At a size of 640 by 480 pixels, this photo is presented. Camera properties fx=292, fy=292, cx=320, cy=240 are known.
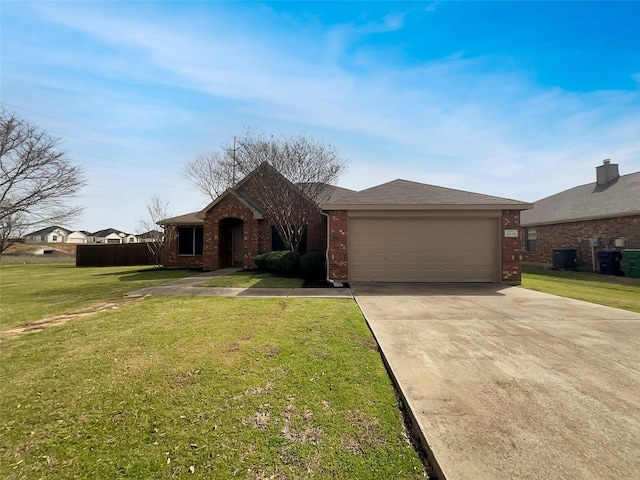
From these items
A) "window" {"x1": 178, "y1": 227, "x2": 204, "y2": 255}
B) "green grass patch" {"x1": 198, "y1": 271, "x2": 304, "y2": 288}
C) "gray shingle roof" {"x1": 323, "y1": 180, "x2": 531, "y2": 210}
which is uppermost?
"gray shingle roof" {"x1": 323, "y1": 180, "x2": 531, "y2": 210}

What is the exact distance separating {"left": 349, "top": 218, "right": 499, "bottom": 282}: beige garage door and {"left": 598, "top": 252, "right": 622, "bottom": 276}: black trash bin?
765 centimetres

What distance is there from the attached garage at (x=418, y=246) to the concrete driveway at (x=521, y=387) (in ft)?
13.0

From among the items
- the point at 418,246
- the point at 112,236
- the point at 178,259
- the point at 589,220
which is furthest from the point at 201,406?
the point at 112,236

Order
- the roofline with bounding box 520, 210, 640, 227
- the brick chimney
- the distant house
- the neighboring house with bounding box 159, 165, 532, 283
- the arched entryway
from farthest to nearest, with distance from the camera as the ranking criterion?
the distant house → the brick chimney → the arched entryway → the roofline with bounding box 520, 210, 640, 227 → the neighboring house with bounding box 159, 165, 532, 283

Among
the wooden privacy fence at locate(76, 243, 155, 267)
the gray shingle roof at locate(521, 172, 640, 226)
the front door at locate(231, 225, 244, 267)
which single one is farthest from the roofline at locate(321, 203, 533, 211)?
the wooden privacy fence at locate(76, 243, 155, 267)

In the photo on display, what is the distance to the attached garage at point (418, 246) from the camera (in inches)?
397

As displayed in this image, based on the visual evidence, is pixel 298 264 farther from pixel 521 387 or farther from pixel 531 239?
pixel 531 239

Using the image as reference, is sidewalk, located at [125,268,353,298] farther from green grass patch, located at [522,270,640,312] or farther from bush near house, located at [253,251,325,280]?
green grass patch, located at [522,270,640,312]

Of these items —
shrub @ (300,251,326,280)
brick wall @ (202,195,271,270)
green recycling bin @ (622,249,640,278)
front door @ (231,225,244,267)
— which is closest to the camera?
shrub @ (300,251,326,280)

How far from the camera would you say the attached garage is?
10094mm

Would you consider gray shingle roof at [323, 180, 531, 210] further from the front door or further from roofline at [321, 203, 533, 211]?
the front door

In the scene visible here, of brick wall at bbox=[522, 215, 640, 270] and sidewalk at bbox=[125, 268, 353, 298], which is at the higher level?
brick wall at bbox=[522, 215, 640, 270]

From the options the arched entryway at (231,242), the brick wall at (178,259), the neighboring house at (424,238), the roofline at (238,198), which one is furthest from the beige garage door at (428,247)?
the brick wall at (178,259)

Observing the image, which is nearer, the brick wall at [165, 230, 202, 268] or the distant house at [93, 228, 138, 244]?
the brick wall at [165, 230, 202, 268]
